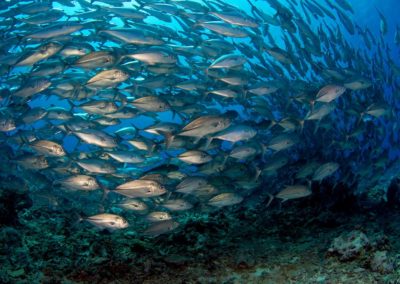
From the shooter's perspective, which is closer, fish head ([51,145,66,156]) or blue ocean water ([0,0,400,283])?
blue ocean water ([0,0,400,283])

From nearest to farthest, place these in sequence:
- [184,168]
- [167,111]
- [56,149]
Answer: [56,149], [167,111], [184,168]

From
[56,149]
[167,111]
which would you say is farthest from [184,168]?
[56,149]

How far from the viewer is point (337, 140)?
8.24 m

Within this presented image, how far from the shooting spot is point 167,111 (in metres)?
6.30

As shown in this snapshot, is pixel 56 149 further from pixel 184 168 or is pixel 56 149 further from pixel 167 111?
pixel 184 168

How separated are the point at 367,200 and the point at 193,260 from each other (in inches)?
206

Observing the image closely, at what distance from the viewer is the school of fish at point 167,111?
18.4ft

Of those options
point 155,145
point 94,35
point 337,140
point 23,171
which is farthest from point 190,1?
point 23,171

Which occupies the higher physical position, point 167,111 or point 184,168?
point 167,111

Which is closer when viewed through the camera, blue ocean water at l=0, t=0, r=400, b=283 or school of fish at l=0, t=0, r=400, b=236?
blue ocean water at l=0, t=0, r=400, b=283

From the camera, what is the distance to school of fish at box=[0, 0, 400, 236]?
18.4ft

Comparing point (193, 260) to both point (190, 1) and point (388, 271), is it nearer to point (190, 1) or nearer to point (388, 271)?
point (388, 271)

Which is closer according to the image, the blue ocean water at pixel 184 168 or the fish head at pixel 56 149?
the blue ocean water at pixel 184 168

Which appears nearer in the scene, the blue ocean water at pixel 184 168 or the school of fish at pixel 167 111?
the blue ocean water at pixel 184 168
